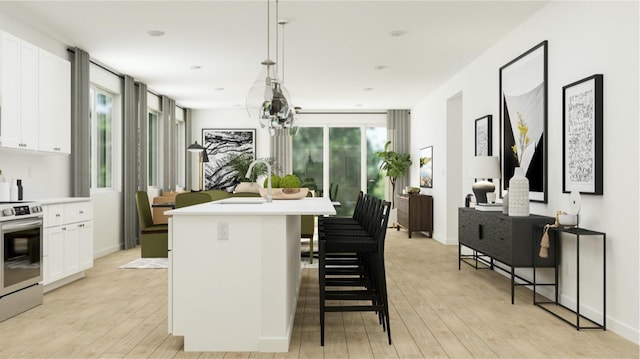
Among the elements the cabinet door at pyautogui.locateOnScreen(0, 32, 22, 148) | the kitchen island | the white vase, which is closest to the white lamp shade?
the white vase

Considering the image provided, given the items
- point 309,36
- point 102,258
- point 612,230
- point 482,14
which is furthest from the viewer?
point 102,258

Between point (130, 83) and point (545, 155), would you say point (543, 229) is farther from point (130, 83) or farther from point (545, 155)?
point (130, 83)

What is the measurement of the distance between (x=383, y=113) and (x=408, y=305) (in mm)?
7907

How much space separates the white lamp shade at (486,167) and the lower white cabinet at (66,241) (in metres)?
4.18

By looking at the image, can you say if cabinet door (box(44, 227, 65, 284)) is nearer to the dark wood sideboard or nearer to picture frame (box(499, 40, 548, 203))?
picture frame (box(499, 40, 548, 203))

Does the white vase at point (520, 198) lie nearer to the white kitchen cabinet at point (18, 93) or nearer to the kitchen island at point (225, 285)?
the kitchen island at point (225, 285)

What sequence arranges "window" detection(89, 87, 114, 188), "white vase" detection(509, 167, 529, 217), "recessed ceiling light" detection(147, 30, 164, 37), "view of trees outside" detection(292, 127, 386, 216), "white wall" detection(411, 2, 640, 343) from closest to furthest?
"white wall" detection(411, 2, 640, 343)
"white vase" detection(509, 167, 529, 217)
"recessed ceiling light" detection(147, 30, 164, 37)
"window" detection(89, 87, 114, 188)
"view of trees outside" detection(292, 127, 386, 216)

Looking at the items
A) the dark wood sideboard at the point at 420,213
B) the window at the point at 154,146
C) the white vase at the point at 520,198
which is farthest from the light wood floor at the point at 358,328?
the window at the point at 154,146

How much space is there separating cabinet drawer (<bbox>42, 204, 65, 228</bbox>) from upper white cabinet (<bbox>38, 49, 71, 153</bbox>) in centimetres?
67

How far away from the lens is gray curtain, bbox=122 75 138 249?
25.7 ft

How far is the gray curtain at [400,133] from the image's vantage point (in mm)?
11578

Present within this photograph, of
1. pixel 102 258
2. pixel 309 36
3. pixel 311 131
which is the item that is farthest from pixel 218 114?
pixel 309 36

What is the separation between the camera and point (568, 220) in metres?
3.90

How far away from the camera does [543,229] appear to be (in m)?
4.32
